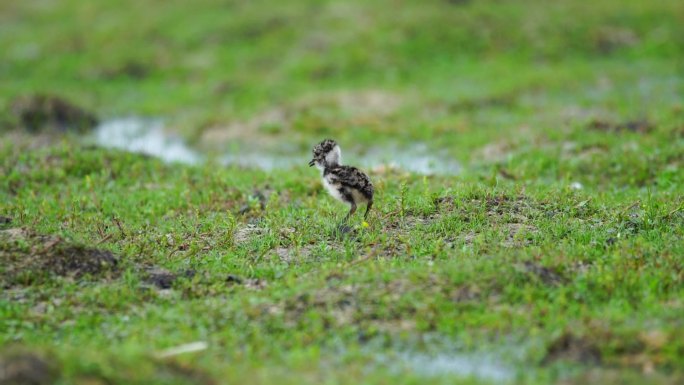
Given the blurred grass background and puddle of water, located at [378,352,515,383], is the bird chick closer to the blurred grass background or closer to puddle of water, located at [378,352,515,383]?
puddle of water, located at [378,352,515,383]

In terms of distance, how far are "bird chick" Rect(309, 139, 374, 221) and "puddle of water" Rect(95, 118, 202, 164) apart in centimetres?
853

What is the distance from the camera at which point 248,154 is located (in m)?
21.3

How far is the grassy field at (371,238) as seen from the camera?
8648 mm

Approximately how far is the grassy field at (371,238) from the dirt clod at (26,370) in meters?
0.02

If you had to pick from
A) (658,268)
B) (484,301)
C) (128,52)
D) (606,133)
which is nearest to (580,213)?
(658,268)

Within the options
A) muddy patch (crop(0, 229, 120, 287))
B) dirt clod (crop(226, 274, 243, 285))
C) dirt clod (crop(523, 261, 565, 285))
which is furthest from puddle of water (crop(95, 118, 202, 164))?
dirt clod (crop(523, 261, 565, 285))

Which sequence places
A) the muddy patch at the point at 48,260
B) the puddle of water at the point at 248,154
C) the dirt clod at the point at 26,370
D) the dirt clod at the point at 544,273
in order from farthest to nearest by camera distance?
the puddle of water at the point at 248,154 < the muddy patch at the point at 48,260 < the dirt clod at the point at 544,273 < the dirt clod at the point at 26,370

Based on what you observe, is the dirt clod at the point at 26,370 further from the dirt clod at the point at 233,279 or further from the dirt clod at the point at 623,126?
the dirt clod at the point at 623,126

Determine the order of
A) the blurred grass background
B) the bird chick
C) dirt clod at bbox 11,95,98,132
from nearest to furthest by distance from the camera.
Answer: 1. the bird chick
2. dirt clod at bbox 11,95,98,132
3. the blurred grass background

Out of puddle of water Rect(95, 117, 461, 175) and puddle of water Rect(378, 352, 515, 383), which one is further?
puddle of water Rect(95, 117, 461, 175)

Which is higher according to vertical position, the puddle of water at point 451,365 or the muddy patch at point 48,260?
the muddy patch at point 48,260

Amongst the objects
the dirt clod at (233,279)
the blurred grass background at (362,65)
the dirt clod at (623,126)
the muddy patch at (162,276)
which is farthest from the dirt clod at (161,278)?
the dirt clod at (623,126)

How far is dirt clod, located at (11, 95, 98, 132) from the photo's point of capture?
22.6 m

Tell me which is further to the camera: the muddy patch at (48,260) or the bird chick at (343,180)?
the bird chick at (343,180)
